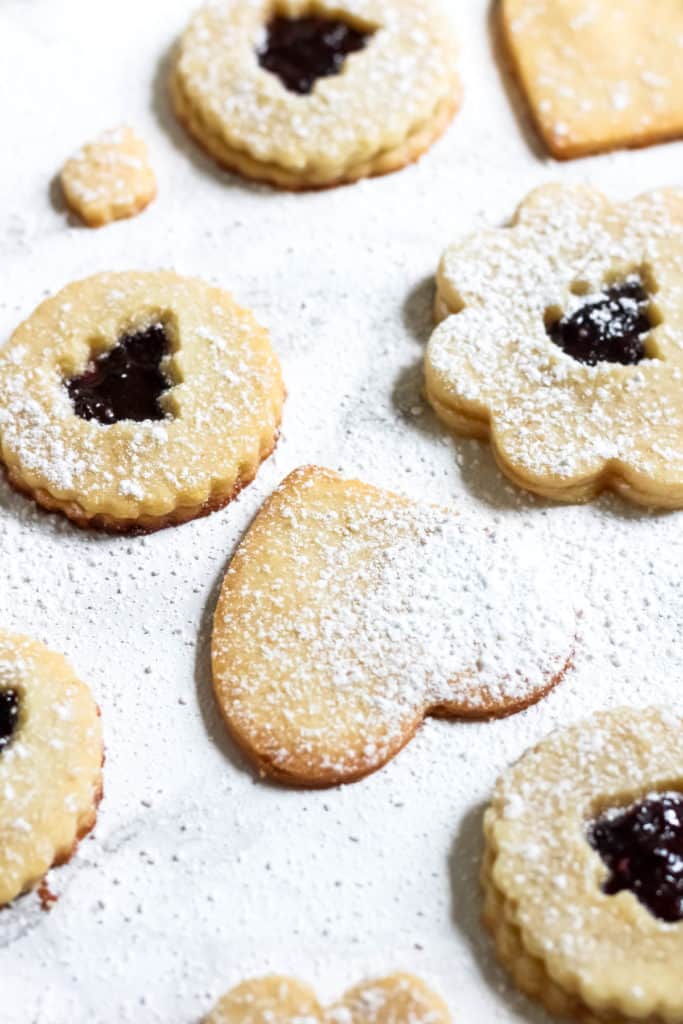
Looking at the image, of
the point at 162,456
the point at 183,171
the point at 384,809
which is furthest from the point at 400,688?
the point at 183,171

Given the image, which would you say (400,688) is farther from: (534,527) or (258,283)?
(258,283)

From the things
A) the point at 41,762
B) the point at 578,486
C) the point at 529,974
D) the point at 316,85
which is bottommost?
the point at 529,974

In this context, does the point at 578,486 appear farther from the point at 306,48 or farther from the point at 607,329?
the point at 306,48

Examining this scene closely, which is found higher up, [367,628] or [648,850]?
[367,628]

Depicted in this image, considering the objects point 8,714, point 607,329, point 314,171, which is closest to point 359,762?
point 8,714

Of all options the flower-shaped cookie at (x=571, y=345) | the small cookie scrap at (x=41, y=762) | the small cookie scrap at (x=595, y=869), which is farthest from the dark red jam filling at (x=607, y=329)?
the small cookie scrap at (x=41, y=762)

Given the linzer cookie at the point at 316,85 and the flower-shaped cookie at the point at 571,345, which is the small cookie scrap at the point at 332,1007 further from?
the linzer cookie at the point at 316,85

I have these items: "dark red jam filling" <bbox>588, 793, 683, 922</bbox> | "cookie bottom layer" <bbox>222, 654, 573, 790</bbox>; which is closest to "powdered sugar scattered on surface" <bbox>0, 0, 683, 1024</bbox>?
"cookie bottom layer" <bbox>222, 654, 573, 790</bbox>

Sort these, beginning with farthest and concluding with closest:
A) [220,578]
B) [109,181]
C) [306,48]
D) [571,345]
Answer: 1. [306,48]
2. [109,181]
3. [571,345]
4. [220,578]
